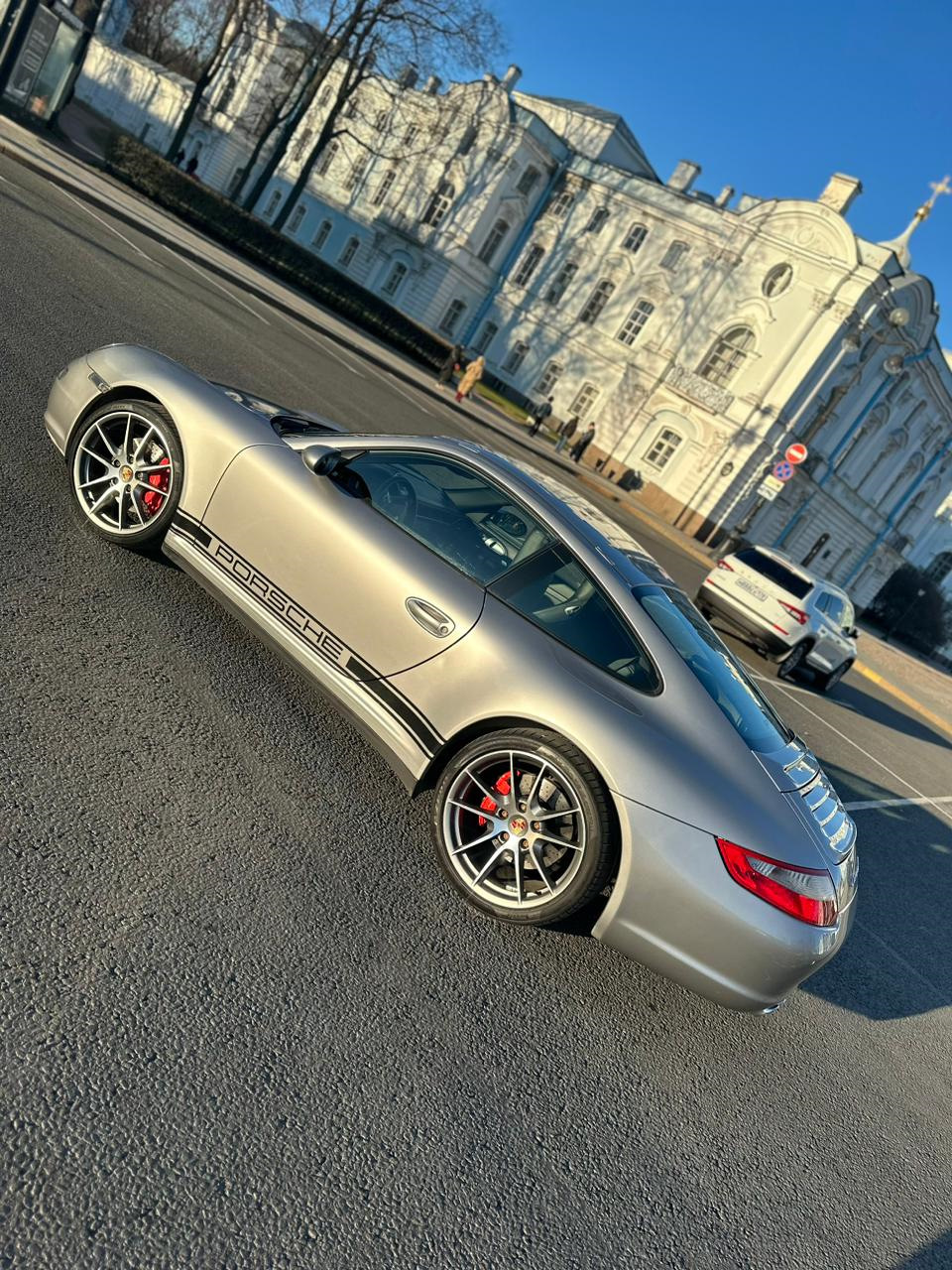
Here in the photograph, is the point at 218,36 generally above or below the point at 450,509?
above

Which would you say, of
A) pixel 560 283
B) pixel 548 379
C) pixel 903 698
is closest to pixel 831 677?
pixel 903 698

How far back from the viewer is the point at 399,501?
12.4ft

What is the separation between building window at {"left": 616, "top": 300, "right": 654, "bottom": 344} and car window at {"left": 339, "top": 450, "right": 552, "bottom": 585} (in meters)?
41.5

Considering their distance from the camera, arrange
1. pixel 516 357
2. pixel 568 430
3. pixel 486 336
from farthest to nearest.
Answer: pixel 486 336 < pixel 516 357 < pixel 568 430

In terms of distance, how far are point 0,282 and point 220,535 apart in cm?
585

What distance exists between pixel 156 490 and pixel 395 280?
4974cm

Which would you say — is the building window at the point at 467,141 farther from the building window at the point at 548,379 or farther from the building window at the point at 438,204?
the building window at the point at 548,379

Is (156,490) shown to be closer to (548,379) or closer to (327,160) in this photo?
(548,379)

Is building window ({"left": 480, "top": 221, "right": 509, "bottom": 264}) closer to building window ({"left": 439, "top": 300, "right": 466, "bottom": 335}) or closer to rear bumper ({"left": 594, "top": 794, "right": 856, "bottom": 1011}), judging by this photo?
building window ({"left": 439, "top": 300, "right": 466, "bottom": 335})

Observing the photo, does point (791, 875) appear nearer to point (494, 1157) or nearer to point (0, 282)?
point (494, 1157)

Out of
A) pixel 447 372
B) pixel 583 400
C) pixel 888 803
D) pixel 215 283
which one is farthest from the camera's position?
pixel 583 400

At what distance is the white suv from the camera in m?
12.1

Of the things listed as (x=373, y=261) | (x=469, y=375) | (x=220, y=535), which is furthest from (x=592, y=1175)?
(x=373, y=261)

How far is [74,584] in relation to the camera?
155 inches
